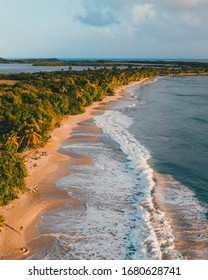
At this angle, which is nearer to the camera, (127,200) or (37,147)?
(127,200)

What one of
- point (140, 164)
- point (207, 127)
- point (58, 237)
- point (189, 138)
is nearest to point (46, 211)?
point (58, 237)

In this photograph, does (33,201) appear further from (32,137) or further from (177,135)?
(177,135)

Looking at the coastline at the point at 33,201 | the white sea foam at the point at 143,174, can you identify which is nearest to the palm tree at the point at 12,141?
the coastline at the point at 33,201

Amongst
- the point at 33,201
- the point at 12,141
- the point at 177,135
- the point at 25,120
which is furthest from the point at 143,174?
the point at 177,135

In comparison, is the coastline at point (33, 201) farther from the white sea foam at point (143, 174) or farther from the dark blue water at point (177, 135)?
the dark blue water at point (177, 135)

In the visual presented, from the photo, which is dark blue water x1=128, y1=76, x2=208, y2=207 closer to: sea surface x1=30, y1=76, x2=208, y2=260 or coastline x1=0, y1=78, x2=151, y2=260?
sea surface x1=30, y1=76, x2=208, y2=260

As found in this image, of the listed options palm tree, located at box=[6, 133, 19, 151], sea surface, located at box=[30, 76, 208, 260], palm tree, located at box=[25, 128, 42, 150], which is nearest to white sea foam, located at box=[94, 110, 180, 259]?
sea surface, located at box=[30, 76, 208, 260]
